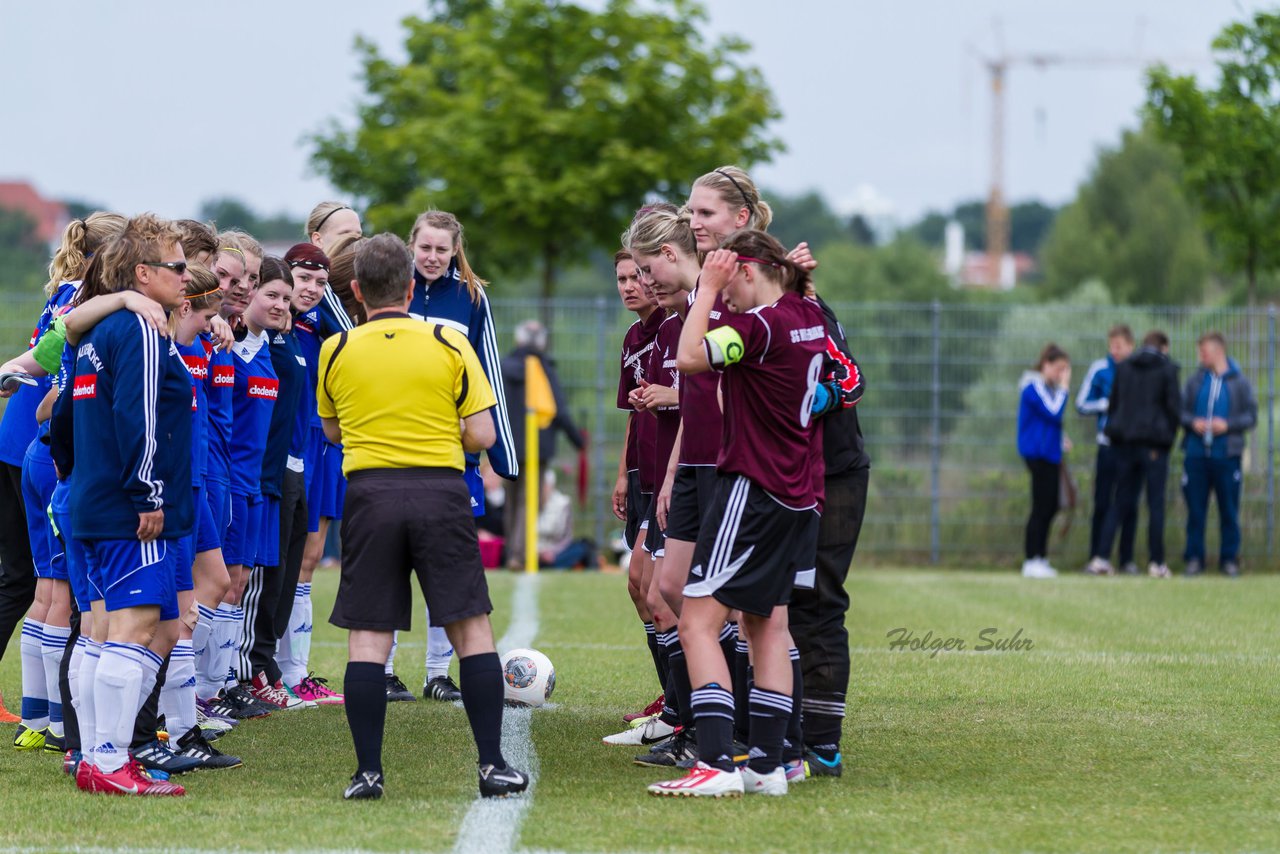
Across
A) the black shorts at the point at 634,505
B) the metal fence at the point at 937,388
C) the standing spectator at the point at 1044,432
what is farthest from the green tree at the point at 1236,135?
the black shorts at the point at 634,505

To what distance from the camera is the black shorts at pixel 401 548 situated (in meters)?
5.30

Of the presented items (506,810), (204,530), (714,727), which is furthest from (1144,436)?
(506,810)

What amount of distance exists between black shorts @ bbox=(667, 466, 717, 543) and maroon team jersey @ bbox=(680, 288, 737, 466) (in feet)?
0.18

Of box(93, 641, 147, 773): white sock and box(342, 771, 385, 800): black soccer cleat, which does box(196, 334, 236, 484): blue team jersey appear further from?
box(342, 771, 385, 800): black soccer cleat

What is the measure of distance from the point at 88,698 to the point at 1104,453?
12617 millimetres

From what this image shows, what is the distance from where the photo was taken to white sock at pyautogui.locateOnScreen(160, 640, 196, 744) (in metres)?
6.13

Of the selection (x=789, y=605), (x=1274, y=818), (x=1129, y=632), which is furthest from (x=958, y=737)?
(x=1129, y=632)

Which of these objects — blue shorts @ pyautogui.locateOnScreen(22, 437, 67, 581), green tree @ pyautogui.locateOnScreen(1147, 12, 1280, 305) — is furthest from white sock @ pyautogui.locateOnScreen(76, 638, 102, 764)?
green tree @ pyautogui.locateOnScreen(1147, 12, 1280, 305)

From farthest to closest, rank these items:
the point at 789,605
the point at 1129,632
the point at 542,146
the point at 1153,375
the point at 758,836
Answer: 1. the point at 542,146
2. the point at 1153,375
3. the point at 1129,632
4. the point at 789,605
5. the point at 758,836

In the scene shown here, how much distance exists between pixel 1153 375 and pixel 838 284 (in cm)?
3839

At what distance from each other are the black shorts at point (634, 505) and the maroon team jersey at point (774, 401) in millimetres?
1397

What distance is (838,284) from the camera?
53500 mm

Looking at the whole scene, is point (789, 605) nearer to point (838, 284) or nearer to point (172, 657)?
point (172, 657)

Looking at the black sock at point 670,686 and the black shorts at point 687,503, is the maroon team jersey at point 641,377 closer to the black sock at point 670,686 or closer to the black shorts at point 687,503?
the black sock at point 670,686
